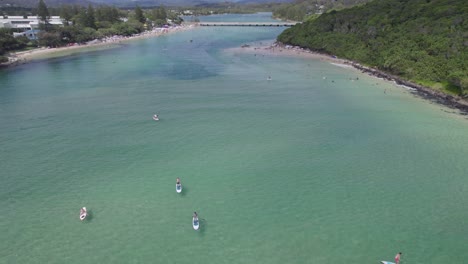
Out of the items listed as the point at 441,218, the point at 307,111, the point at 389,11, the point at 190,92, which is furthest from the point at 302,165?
the point at 389,11

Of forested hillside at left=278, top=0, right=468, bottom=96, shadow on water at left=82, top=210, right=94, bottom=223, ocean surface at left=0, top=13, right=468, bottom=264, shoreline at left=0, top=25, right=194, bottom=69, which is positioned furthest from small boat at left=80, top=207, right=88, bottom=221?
shoreline at left=0, top=25, right=194, bottom=69

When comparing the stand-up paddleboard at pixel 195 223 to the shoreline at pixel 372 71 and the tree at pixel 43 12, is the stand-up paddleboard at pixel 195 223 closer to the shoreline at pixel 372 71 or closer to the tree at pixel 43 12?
the shoreline at pixel 372 71

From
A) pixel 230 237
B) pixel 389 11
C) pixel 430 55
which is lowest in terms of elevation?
pixel 230 237

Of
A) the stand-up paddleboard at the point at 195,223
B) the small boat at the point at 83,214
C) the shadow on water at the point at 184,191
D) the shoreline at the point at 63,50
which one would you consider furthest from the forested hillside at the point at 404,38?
the shoreline at the point at 63,50

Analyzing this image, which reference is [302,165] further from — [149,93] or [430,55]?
[430,55]

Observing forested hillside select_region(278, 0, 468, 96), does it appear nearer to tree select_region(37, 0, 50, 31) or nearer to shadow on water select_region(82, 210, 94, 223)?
shadow on water select_region(82, 210, 94, 223)

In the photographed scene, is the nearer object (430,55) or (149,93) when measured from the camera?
(149,93)

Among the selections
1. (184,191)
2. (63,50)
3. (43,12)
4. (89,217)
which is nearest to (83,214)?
(89,217)

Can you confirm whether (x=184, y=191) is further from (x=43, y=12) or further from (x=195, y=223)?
(x=43, y=12)
